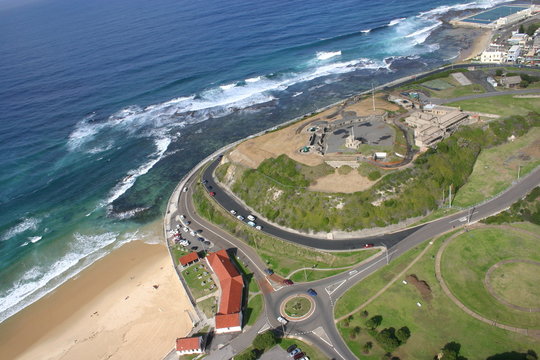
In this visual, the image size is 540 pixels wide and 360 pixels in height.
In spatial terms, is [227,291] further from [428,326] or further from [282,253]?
[428,326]

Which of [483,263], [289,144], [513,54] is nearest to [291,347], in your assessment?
[483,263]

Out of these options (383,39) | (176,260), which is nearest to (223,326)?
(176,260)

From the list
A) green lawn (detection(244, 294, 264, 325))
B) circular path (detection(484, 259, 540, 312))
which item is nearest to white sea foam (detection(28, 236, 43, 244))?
green lawn (detection(244, 294, 264, 325))

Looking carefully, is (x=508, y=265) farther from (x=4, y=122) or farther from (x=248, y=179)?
(x=4, y=122)

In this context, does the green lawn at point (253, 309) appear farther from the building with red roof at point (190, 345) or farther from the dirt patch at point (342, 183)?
the dirt patch at point (342, 183)

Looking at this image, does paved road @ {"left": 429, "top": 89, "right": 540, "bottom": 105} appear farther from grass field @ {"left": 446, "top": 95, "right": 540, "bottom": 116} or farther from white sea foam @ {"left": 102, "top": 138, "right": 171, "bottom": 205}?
white sea foam @ {"left": 102, "top": 138, "right": 171, "bottom": 205}

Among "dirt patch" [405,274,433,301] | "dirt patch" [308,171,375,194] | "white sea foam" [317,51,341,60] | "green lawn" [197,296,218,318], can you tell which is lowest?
"dirt patch" [405,274,433,301]

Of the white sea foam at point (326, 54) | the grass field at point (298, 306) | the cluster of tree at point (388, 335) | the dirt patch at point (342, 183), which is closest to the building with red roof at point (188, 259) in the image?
the grass field at point (298, 306)
